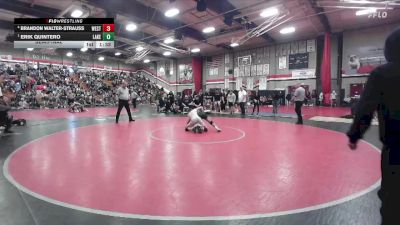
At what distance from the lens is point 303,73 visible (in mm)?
24562

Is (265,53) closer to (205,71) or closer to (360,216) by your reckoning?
(205,71)

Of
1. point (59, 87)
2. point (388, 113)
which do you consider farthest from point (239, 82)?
point (388, 113)

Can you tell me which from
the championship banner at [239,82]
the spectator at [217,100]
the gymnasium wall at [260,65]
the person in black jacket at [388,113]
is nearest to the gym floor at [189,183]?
the person in black jacket at [388,113]

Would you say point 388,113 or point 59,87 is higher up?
point 59,87

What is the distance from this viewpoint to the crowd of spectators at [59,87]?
21.7 meters

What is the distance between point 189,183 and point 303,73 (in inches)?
935

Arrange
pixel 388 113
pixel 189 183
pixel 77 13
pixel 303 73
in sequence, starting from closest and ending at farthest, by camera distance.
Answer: pixel 388 113 → pixel 189 183 → pixel 77 13 → pixel 303 73

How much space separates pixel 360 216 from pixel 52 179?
416 cm

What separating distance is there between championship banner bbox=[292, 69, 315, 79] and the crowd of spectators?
1402 centimetres

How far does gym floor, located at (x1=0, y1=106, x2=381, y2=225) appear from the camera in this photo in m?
2.73

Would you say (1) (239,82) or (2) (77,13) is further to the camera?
(1) (239,82)
